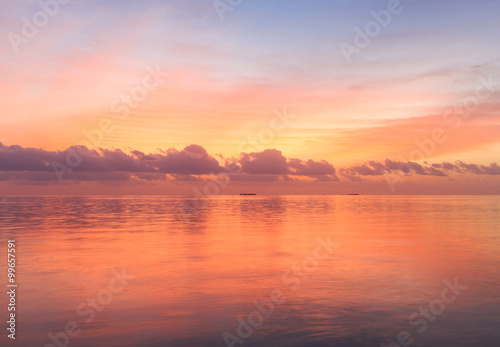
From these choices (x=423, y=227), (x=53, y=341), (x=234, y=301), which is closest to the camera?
(x=53, y=341)

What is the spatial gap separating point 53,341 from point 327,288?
11479mm

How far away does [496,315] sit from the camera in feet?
50.9

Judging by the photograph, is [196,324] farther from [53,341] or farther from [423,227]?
[423,227]

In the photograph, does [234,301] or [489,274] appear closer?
[234,301]

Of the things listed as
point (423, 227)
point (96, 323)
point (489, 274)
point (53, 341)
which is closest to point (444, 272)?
point (489, 274)

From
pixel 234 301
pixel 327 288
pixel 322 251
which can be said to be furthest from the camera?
pixel 322 251

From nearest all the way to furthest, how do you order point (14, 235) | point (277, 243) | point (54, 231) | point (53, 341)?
point (53, 341) → point (277, 243) → point (14, 235) → point (54, 231)

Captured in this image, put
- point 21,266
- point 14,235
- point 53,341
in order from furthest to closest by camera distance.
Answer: point 14,235, point 21,266, point 53,341

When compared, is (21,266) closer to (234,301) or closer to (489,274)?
(234,301)

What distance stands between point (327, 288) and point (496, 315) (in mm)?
6773

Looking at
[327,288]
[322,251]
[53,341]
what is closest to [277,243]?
[322,251]

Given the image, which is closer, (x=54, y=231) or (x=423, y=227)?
(x=54, y=231)

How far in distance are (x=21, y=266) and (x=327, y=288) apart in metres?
17.3

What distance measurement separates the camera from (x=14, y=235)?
4062cm
